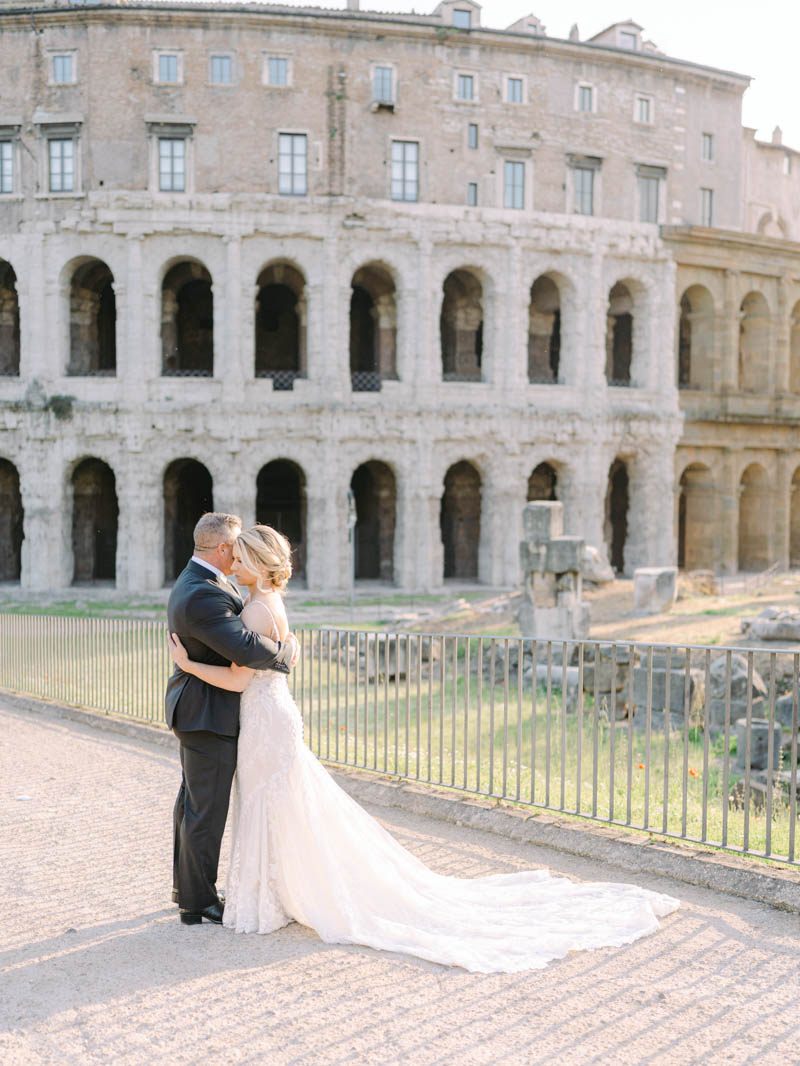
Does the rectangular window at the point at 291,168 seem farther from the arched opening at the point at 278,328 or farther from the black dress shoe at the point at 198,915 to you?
the black dress shoe at the point at 198,915

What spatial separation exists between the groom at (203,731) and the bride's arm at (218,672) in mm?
46

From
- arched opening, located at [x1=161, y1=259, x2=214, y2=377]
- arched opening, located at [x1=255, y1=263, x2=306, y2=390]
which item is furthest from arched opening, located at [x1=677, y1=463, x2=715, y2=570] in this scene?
arched opening, located at [x1=161, y1=259, x2=214, y2=377]

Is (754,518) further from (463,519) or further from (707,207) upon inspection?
(707,207)

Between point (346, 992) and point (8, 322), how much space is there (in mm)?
31763

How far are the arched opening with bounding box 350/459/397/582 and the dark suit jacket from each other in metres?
26.9

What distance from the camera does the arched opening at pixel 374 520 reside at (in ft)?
109

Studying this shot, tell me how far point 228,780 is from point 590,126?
30.2 m

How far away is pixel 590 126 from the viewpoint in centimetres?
3177

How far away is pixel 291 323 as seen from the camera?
34938 millimetres

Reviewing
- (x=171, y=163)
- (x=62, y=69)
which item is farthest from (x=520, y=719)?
(x=62, y=69)

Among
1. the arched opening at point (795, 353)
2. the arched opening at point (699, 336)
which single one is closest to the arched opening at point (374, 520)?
the arched opening at point (699, 336)

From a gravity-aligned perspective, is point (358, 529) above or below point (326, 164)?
below

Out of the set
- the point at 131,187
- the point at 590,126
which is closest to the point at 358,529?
the point at 131,187

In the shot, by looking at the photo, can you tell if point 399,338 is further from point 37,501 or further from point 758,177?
point 758,177
